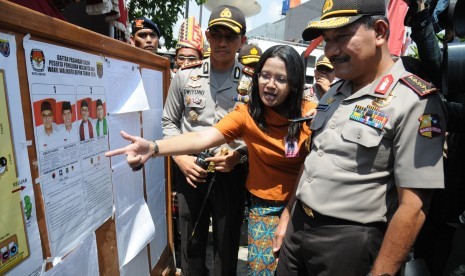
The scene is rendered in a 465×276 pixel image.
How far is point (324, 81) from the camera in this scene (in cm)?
368

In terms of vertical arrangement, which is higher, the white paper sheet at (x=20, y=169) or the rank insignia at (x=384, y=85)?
the rank insignia at (x=384, y=85)

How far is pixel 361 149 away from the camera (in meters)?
1.32

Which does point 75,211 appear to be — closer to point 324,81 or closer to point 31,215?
point 31,215

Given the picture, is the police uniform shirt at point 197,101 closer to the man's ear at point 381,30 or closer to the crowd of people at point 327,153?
the crowd of people at point 327,153

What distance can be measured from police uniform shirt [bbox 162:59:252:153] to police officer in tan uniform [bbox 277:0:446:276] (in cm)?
92

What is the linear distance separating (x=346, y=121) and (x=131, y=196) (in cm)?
126

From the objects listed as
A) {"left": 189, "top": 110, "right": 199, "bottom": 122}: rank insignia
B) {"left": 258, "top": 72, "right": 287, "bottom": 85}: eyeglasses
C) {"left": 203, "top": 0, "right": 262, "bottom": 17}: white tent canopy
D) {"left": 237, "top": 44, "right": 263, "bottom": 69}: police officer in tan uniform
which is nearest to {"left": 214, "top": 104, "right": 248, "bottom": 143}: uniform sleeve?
{"left": 258, "top": 72, "right": 287, "bottom": 85}: eyeglasses

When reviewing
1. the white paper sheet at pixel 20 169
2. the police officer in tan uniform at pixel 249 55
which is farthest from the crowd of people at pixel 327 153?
the police officer in tan uniform at pixel 249 55

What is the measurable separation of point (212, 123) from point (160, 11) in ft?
16.8

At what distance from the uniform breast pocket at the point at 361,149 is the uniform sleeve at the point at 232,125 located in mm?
657

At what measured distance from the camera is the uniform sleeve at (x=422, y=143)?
1.18 meters

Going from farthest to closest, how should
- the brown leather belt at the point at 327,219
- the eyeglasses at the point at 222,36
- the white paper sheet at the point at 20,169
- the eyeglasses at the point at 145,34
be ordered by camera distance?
the eyeglasses at the point at 145,34 < the eyeglasses at the point at 222,36 < the brown leather belt at the point at 327,219 < the white paper sheet at the point at 20,169

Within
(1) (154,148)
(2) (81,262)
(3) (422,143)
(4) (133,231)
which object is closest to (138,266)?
(4) (133,231)

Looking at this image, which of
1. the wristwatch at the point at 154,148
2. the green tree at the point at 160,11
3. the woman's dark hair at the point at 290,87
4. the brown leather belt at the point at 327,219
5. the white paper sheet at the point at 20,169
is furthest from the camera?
the green tree at the point at 160,11
